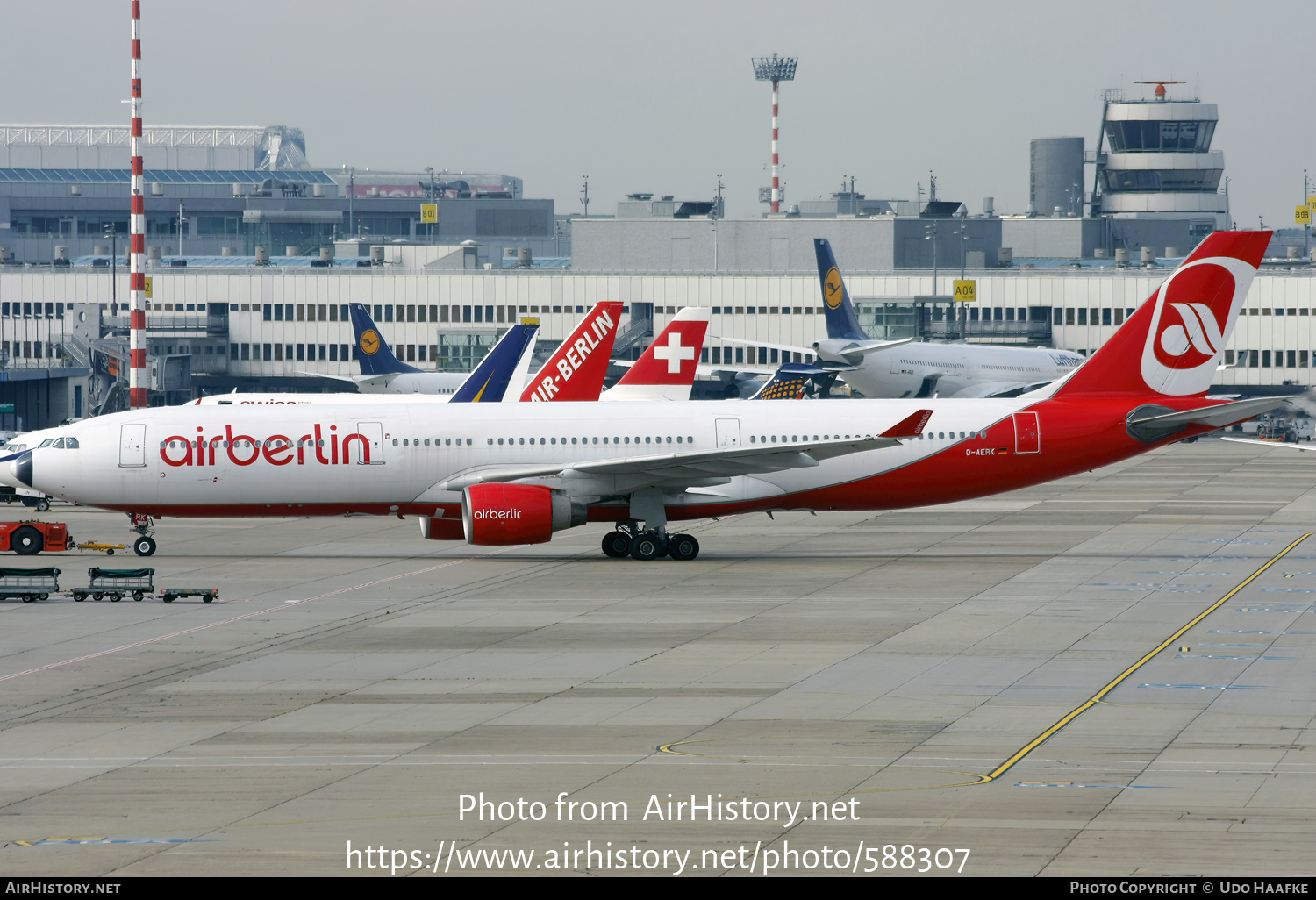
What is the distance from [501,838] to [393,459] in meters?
27.2

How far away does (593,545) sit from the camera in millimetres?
49000

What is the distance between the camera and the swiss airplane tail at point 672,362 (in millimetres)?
63875

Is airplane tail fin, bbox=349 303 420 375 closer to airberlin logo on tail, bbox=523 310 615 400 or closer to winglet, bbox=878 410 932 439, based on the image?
airberlin logo on tail, bbox=523 310 615 400

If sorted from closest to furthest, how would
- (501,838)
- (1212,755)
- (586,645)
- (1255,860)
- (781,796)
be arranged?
(1255,860), (501,838), (781,796), (1212,755), (586,645)

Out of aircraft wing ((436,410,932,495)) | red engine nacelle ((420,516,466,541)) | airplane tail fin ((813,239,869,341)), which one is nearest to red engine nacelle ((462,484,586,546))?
aircraft wing ((436,410,932,495))

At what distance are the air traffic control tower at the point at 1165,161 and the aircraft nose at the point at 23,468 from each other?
5702 inches

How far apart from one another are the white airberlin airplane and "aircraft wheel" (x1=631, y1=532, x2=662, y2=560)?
1.8 inches

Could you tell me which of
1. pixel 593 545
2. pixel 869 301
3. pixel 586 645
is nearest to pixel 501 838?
pixel 586 645

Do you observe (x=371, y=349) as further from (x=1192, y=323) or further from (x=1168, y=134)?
(x=1168, y=134)

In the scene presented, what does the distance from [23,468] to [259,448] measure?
6668 mm

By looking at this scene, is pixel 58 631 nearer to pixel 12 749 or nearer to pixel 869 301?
pixel 12 749

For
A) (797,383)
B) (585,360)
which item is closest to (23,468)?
(585,360)

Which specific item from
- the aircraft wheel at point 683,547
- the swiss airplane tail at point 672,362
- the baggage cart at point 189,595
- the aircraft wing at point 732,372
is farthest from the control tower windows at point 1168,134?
the baggage cart at point 189,595

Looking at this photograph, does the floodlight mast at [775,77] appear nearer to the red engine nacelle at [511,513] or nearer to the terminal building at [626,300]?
the terminal building at [626,300]
